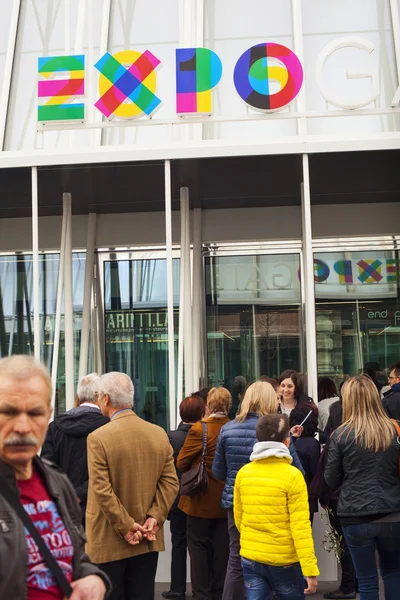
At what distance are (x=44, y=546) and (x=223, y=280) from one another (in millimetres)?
9733

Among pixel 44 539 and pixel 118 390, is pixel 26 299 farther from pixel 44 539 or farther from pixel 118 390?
pixel 44 539

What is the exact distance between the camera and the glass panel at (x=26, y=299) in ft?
40.2

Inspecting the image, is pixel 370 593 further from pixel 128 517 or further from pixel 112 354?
pixel 112 354

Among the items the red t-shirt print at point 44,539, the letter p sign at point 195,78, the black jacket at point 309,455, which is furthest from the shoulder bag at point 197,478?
the red t-shirt print at point 44,539

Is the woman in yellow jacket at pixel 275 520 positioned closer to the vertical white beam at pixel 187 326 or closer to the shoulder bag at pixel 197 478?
the shoulder bag at pixel 197 478

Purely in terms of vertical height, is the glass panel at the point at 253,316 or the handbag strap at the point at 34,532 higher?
the glass panel at the point at 253,316

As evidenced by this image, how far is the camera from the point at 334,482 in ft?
18.6

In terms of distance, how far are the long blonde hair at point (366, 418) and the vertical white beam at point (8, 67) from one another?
7825 mm

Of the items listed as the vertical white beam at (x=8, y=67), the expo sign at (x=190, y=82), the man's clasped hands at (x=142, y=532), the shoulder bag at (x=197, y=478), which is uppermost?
the vertical white beam at (x=8, y=67)

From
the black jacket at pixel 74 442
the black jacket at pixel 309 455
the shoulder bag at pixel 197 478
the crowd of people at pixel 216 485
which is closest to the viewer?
the crowd of people at pixel 216 485

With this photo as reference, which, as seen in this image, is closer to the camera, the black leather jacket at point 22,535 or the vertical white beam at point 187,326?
the black leather jacket at point 22,535

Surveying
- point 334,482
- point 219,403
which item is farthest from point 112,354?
point 334,482

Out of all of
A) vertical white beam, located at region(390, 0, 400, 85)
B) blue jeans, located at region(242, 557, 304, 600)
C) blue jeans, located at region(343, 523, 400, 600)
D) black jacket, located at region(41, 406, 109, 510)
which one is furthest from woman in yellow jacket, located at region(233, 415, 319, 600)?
vertical white beam, located at region(390, 0, 400, 85)

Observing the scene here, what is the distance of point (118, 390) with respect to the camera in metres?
5.16
